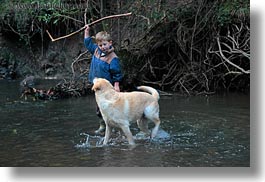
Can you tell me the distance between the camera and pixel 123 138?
6750 millimetres

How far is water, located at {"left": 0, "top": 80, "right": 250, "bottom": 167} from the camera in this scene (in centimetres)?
567

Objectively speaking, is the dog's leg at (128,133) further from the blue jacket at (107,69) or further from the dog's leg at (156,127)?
the blue jacket at (107,69)

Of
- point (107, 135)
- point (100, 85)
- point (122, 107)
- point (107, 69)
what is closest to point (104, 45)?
point (107, 69)

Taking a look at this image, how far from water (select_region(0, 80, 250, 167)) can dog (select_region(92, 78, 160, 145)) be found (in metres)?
0.29

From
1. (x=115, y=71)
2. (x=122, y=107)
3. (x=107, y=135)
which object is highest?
(x=115, y=71)

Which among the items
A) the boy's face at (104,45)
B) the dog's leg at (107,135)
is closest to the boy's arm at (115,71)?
the boy's face at (104,45)

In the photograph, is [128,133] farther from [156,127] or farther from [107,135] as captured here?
[156,127]

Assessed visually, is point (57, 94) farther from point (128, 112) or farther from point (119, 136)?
point (128, 112)

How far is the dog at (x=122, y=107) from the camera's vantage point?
6098 mm

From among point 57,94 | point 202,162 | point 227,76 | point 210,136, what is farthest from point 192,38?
point 202,162

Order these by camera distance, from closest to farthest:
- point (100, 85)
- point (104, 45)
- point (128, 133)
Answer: point (100, 85) < point (128, 133) < point (104, 45)

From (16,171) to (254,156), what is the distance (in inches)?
85.2

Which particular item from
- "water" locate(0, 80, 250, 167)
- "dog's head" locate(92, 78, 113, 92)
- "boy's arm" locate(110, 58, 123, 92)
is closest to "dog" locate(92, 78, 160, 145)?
"dog's head" locate(92, 78, 113, 92)

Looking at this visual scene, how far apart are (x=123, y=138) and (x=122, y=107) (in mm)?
734
